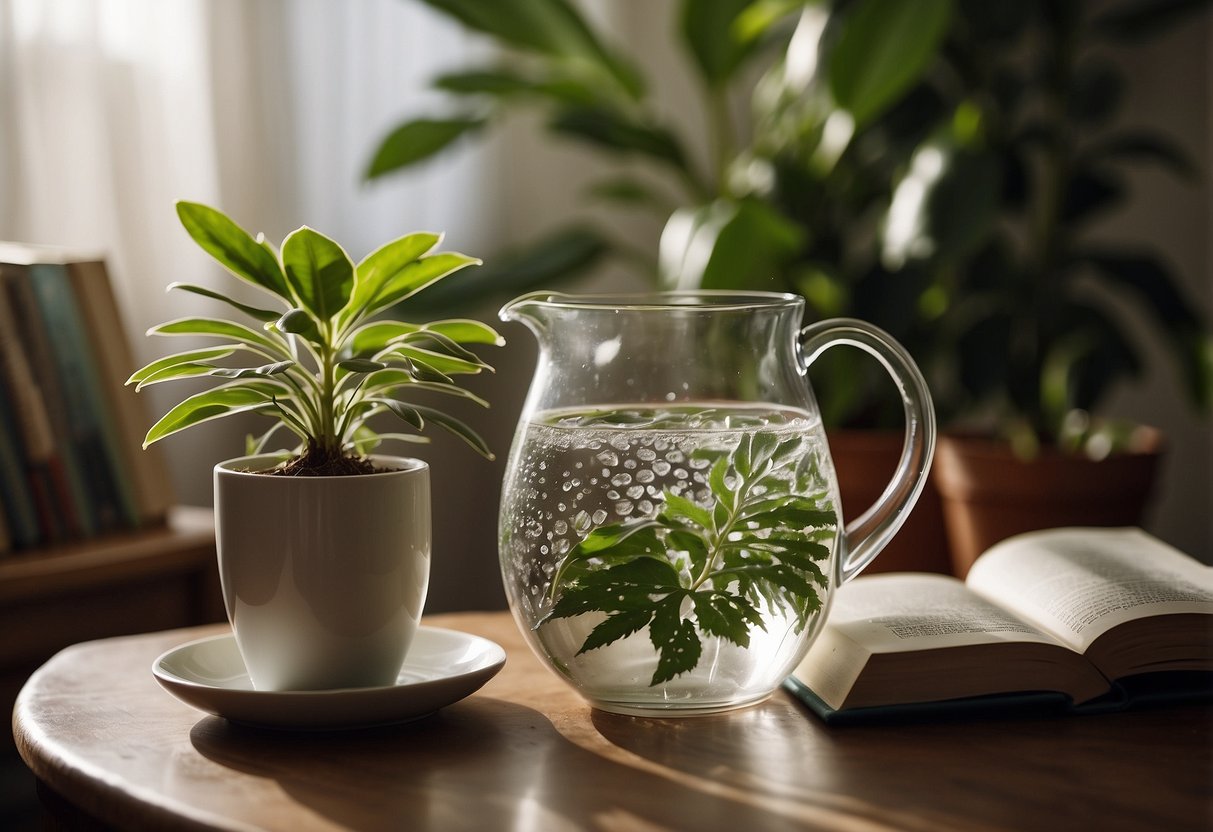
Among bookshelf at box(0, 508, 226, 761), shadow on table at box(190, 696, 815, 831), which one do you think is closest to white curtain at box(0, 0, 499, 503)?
bookshelf at box(0, 508, 226, 761)

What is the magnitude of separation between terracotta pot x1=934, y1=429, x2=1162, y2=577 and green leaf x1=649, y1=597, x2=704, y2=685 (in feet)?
3.93

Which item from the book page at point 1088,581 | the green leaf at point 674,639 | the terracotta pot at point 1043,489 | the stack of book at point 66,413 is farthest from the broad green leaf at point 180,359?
the terracotta pot at point 1043,489

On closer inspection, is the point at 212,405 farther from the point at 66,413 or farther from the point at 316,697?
the point at 66,413

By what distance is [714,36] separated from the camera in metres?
1.95

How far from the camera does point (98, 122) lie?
1.83 meters

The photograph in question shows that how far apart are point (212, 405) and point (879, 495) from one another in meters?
1.38

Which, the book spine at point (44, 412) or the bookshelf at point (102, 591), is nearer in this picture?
the bookshelf at point (102, 591)

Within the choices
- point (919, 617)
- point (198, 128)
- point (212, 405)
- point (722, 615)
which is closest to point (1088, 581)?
point (919, 617)

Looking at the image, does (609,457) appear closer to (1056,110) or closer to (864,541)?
(864,541)

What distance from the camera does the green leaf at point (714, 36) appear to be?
6.31ft

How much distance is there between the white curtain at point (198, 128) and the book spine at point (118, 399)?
421mm

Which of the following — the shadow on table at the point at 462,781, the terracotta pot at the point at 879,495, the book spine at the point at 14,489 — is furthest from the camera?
the terracotta pot at the point at 879,495

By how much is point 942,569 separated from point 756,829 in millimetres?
1539

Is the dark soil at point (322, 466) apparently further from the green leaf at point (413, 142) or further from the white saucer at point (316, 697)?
the green leaf at point (413, 142)
